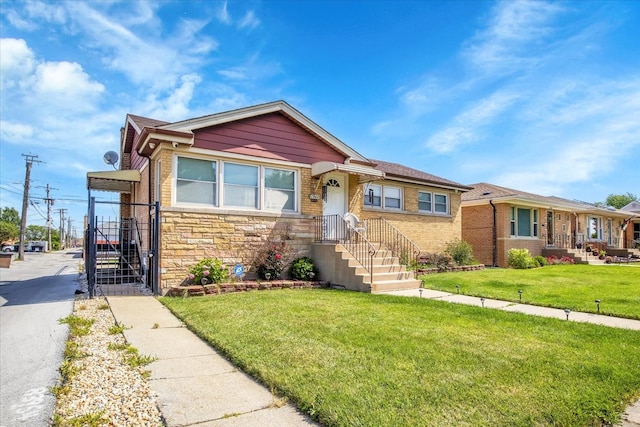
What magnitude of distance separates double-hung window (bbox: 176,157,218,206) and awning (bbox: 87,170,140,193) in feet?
12.5

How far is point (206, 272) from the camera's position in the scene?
9211 millimetres

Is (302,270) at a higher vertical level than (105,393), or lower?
higher

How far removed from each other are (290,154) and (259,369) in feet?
27.7

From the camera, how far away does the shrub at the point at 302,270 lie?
1070 cm

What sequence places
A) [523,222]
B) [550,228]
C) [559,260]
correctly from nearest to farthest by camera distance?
[559,260], [523,222], [550,228]

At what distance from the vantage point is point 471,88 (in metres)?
14.1

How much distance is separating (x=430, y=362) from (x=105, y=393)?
3.16 m

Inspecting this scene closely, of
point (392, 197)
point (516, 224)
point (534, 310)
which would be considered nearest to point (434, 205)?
point (392, 197)

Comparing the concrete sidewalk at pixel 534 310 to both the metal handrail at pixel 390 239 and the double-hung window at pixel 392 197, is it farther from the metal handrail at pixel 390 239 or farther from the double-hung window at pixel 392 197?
the double-hung window at pixel 392 197

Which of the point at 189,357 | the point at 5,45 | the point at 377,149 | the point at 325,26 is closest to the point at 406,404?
the point at 189,357

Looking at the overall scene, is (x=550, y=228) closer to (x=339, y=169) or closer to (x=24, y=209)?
(x=339, y=169)

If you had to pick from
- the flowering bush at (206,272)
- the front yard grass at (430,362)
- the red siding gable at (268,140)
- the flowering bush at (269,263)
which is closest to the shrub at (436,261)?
the red siding gable at (268,140)

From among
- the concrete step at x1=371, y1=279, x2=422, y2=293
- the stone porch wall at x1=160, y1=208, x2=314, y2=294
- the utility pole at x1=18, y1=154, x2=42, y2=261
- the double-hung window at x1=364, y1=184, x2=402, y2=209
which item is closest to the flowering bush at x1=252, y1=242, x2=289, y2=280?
the stone porch wall at x1=160, y1=208, x2=314, y2=294

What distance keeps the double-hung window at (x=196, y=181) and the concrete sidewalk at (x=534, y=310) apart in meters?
5.36
